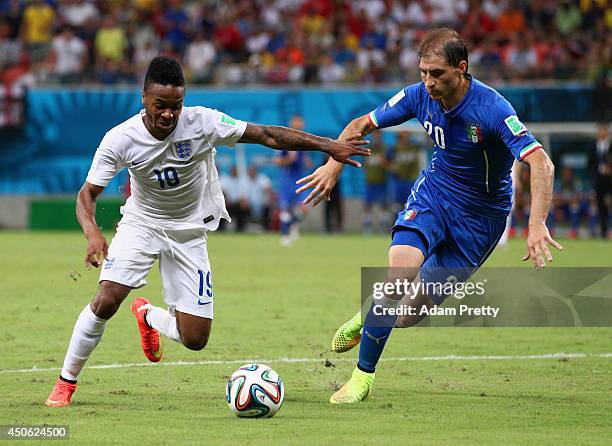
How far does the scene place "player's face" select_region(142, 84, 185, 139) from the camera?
24.6 feet

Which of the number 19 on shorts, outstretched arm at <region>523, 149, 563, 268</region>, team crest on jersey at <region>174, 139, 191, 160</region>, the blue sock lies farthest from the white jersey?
outstretched arm at <region>523, 149, 563, 268</region>

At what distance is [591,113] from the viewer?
90.7 ft

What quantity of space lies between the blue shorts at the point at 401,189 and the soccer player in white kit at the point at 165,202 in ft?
67.4

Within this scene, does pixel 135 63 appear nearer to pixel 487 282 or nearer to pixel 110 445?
pixel 487 282

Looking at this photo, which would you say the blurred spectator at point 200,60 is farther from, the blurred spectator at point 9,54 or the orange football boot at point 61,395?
the orange football boot at point 61,395

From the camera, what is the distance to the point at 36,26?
31.2 m

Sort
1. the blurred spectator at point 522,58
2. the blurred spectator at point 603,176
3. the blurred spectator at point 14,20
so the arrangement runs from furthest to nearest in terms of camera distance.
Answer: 1. the blurred spectator at point 14,20
2. the blurred spectator at point 522,58
3. the blurred spectator at point 603,176

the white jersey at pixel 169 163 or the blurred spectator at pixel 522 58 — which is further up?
the white jersey at pixel 169 163

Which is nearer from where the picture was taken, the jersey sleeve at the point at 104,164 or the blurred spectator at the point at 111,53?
the jersey sleeve at the point at 104,164

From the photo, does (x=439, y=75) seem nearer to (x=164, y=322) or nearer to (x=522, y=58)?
(x=164, y=322)

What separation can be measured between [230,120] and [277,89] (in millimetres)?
21273

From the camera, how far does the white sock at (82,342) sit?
774 cm

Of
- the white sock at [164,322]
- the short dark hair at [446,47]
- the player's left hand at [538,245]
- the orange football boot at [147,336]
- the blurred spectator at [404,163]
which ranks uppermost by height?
the short dark hair at [446,47]

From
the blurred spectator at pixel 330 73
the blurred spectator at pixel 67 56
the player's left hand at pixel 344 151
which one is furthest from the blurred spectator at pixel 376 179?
the player's left hand at pixel 344 151
